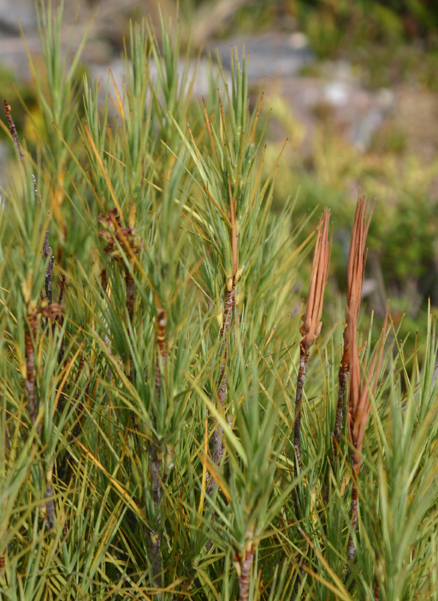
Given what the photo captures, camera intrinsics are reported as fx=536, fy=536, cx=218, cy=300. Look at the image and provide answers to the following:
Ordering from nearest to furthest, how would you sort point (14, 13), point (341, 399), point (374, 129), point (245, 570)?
point (245, 570)
point (341, 399)
point (374, 129)
point (14, 13)

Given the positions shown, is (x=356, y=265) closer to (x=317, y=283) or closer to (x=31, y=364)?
(x=317, y=283)

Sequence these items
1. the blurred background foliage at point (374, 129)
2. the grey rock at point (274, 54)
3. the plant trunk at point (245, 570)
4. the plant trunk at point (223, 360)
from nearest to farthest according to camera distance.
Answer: the plant trunk at point (245, 570) → the plant trunk at point (223, 360) → the blurred background foliage at point (374, 129) → the grey rock at point (274, 54)

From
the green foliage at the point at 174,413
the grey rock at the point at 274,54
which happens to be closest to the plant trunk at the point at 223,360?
the green foliage at the point at 174,413

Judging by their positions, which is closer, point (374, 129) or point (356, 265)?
point (356, 265)

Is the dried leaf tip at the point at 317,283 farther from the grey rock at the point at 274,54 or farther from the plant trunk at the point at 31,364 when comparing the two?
the grey rock at the point at 274,54

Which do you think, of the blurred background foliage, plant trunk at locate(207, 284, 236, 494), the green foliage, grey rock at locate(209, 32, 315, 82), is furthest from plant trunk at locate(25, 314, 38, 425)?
grey rock at locate(209, 32, 315, 82)

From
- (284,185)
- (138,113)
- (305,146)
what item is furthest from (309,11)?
(138,113)

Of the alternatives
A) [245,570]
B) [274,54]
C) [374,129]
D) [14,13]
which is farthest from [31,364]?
[14,13]
